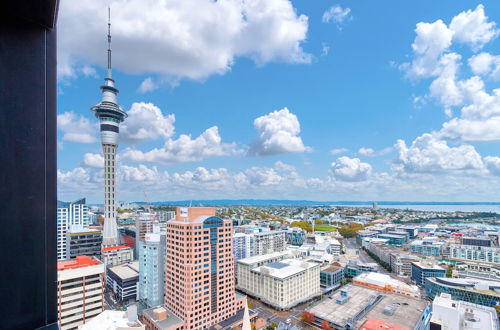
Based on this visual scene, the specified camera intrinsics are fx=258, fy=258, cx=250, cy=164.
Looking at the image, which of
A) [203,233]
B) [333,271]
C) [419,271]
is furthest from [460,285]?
[203,233]

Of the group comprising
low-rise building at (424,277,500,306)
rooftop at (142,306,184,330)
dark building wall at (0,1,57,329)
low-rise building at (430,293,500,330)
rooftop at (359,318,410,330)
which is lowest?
low-rise building at (424,277,500,306)

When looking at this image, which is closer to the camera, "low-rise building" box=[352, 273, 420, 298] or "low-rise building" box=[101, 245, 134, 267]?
"low-rise building" box=[352, 273, 420, 298]

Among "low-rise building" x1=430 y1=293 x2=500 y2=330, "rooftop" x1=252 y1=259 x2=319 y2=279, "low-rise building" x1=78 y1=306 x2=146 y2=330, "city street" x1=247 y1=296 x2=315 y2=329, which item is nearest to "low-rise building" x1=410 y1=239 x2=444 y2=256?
"low-rise building" x1=430 y1=293 x2=500 y2=330

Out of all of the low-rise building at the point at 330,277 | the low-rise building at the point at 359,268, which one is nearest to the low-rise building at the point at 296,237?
the low-rise building at the point at 359,268

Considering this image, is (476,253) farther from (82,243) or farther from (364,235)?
(82,243)

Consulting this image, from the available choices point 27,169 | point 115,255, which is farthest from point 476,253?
point 27,169

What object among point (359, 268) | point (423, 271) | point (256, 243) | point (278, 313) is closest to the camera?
point (278, 313)

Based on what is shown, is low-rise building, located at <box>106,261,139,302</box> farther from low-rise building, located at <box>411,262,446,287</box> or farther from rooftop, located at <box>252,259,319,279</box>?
low-rise building, located at <box>411,262,446,287</box>
